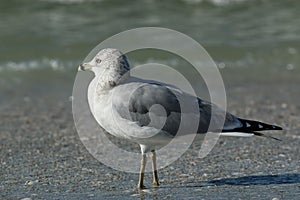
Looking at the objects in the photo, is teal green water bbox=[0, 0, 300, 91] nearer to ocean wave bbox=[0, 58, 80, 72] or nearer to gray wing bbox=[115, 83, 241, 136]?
ocean wave bbox=[0, 58, 80, 72]

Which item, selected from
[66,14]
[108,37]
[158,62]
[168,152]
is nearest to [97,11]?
[66,14]

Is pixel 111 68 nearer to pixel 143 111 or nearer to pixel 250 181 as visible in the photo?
pixel 143 111

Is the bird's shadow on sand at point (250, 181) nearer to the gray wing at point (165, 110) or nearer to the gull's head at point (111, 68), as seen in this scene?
the gray wing at point (165, 110)

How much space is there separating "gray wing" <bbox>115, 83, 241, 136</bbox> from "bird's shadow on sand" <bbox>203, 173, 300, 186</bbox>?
48 cm

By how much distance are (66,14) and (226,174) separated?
11.0 meters

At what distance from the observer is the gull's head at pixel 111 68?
5562mm

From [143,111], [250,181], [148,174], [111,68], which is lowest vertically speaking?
[148,174]

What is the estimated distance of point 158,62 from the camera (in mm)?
12516

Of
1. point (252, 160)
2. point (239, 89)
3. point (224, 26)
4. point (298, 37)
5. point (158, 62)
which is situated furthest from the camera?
point (224, 26)

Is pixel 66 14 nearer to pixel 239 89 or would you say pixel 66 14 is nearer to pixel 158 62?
pixel 158 62

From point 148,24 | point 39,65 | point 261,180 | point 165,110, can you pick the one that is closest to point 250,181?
point 261,180

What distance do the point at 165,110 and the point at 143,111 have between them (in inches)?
7.5

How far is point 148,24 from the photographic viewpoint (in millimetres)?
15242

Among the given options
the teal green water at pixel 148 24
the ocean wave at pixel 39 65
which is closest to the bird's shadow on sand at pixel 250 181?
the teal green water at pixel 148 24
